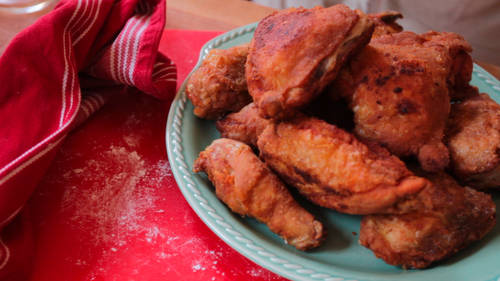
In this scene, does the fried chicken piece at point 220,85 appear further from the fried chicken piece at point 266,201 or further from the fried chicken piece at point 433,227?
the fried chicken piece at point 433,227

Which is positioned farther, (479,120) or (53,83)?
(53,83)

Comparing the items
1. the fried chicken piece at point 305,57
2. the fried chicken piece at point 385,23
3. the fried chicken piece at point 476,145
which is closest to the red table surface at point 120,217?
the fried chicken piece at point 305,57

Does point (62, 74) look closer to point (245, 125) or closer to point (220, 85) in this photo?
point (220, 85)

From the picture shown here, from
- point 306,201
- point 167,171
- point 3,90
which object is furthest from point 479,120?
point 3,90

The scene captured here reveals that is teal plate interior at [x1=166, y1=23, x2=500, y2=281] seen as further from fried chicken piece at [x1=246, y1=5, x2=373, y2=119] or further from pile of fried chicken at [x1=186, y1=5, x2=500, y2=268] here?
fried chicken piece at [x1=246, y1=5, x2=373, y2=119]

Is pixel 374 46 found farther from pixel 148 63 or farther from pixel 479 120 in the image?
pixel 148 63

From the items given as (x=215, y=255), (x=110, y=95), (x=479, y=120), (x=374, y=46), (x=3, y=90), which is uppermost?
(x=374, y=46)
